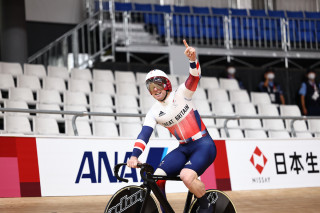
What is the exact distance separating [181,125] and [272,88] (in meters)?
10.1

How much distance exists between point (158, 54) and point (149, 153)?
7267 millimetres

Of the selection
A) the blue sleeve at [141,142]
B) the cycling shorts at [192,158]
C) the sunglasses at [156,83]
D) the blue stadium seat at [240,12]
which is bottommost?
the cycling shorts at [192,158]

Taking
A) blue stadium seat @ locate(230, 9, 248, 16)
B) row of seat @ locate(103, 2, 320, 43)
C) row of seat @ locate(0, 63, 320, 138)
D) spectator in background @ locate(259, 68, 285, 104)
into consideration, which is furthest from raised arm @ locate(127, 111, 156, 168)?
blue stadium seat @ locate(230, 9, 248, 16)

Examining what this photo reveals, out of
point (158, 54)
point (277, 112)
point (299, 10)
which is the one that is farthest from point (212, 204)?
point (299, 10)

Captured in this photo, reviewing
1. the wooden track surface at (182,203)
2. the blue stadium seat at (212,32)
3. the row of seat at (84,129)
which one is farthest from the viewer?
the blue stadium seat at (212,32)

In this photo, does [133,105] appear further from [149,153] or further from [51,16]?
[51,16]

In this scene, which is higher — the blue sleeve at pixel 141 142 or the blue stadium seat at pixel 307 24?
the blue stadium seat at pixel 307 24

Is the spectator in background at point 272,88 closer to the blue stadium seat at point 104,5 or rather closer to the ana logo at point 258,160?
the blue stadium seat at point 104,5

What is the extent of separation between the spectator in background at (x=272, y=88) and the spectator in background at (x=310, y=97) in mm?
601

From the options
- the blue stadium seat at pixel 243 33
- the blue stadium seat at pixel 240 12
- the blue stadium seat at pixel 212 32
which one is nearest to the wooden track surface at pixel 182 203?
the blue stadium seat at pixel 212 32

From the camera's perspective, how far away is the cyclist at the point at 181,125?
450 centimetres

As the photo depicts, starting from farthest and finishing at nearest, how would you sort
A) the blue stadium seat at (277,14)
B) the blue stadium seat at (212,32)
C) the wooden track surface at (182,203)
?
the blue stadium seat at (277,14) → the blue stadium seat at (212,32) → the wooden track surface at (182,203)

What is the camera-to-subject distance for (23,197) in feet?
22.7

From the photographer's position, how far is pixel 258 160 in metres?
8.93
